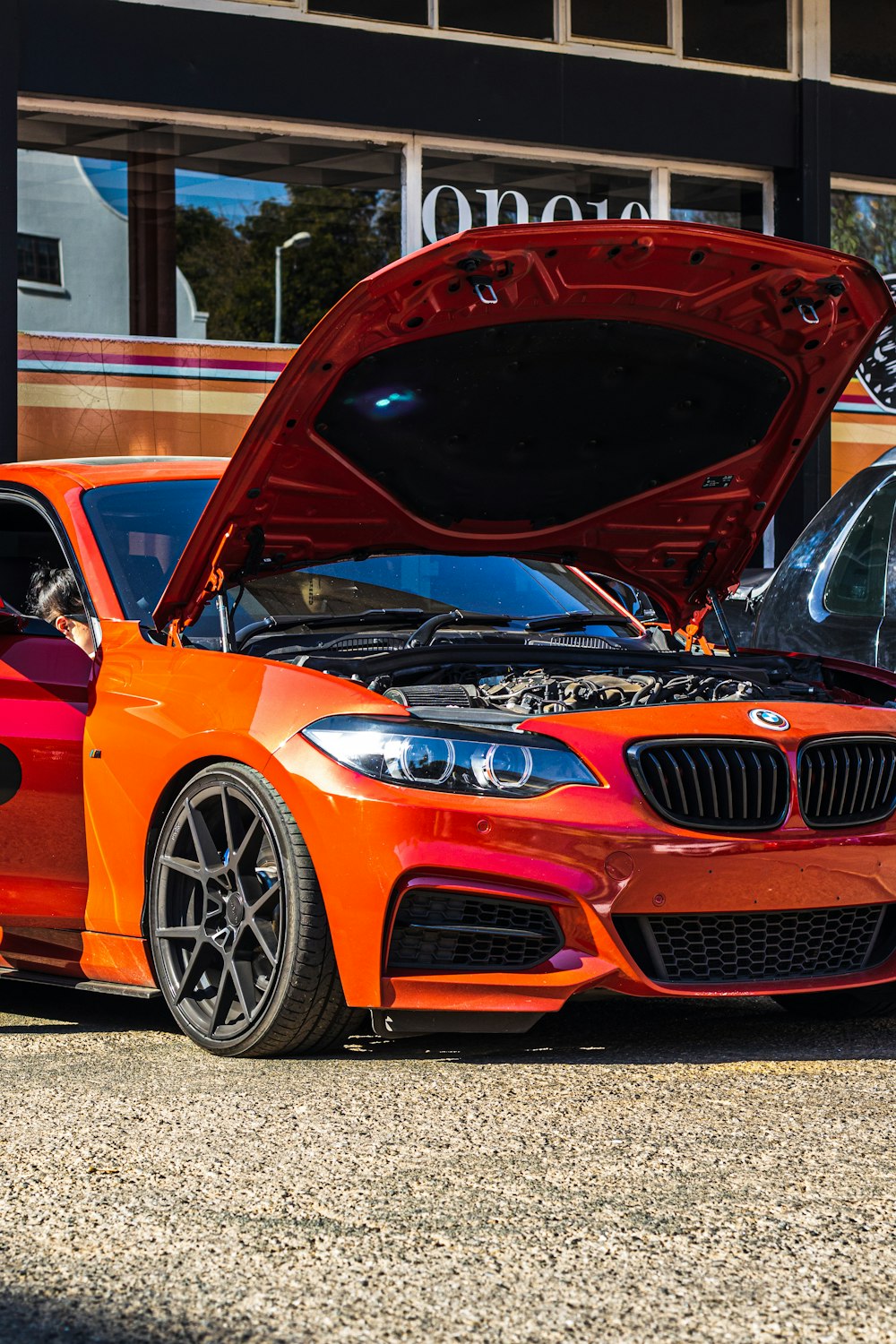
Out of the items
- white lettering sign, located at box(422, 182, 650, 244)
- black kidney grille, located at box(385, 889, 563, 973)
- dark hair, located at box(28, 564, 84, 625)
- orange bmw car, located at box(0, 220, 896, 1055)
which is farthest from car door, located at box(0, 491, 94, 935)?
white lettering sign, located at box(422, 182, 650, 244)

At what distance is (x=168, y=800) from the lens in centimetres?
477

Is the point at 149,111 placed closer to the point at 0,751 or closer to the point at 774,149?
the point at 774,149

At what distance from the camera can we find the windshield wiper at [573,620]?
5.84 m

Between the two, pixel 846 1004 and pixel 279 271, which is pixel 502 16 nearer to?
pixel 279 271

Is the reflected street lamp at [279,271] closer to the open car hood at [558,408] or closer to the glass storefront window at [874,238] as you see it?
the glass storefront window at [874,238]

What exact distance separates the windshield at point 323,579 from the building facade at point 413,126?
6.34 meters

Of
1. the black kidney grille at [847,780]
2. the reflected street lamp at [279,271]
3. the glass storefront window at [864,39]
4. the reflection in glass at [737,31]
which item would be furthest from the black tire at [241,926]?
the glass storefront window at [864,39]

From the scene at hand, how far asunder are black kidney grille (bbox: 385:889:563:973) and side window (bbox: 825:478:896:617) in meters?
2.98

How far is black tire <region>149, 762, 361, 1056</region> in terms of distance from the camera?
4.32m

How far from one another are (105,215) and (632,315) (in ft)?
25.3

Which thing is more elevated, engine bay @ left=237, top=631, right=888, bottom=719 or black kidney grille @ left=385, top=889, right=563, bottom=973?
engine bay @ left=237, top=631, right=888, bottom=719

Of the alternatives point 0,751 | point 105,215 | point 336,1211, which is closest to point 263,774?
point 0,751

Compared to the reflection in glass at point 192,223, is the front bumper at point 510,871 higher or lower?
lower

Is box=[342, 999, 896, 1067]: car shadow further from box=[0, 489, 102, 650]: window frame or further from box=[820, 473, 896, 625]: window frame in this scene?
box=[820, 473, 896, 625]: window frame
